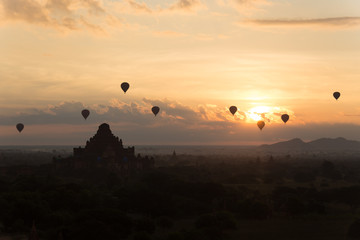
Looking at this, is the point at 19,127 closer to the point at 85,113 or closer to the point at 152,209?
the point at 85,113

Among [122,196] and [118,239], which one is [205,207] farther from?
[118,239]

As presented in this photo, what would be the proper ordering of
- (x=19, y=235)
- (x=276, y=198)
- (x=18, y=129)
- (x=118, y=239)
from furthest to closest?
1. (x=18, y=129)
2. (x=276, y=198)
3. (x=19, y=235)
4. (x=118, y=239)

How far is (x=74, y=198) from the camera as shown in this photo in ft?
248

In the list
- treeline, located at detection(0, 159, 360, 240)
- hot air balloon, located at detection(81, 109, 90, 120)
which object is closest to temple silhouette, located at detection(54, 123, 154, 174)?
hot air balloon, located at detection(81, 109, 90, 120)

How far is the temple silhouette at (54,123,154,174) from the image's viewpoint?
128750 mm

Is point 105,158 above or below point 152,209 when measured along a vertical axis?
above

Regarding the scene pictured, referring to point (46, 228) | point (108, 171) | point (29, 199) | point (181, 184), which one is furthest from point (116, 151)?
point (46, 228)

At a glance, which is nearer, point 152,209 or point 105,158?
point 152,209

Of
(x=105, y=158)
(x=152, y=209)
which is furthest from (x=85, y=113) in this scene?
(x=152, y=209)

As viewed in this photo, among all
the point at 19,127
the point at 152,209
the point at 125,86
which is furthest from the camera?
the point at 19,127

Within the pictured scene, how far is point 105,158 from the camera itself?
12988 centimetres

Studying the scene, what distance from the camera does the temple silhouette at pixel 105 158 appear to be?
422 feet

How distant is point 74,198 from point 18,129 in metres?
81.8

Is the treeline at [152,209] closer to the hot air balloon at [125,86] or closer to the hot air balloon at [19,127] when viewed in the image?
the hot air balloon at [125,86]
